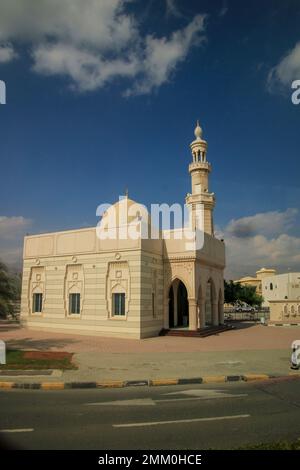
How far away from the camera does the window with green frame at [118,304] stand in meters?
24.2

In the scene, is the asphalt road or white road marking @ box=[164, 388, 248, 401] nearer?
the asphalt road

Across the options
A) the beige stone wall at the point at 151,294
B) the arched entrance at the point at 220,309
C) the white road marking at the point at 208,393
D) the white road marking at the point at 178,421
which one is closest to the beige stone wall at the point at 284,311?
the arched entrance at the point at 220,309

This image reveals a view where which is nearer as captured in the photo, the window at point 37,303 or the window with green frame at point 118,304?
the window with green frame at point 118,304

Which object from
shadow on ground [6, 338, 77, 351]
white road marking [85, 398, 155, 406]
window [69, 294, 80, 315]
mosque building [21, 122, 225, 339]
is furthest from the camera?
window [69, 294, 80, 315]

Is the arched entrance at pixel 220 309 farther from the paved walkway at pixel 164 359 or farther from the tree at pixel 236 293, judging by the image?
the tree at pixel 236 293

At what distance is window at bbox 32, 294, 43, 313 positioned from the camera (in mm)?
28667

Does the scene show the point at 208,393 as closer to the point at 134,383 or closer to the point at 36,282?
the point at 134,383

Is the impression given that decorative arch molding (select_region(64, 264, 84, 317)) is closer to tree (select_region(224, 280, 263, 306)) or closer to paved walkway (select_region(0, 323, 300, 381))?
paved walkway (select_region(0, 323, 300, 381))

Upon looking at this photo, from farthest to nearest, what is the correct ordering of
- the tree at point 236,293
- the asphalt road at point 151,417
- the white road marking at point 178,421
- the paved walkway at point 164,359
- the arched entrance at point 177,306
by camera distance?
the tree at point 236,293
the arched entrance at point 177,306
the paved walkway at point 164,359
the white road marking at point 178,421
the asphalt road at point 151,417

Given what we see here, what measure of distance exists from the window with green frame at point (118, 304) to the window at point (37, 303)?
24.3ft

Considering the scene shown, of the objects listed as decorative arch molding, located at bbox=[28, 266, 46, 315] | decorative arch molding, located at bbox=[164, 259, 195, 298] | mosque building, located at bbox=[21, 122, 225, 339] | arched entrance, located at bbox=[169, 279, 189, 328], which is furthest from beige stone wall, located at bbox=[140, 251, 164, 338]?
decorative arch molding, located at bbox=[28, 266, 46, 315]

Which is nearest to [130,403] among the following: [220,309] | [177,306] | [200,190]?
[177,306]
